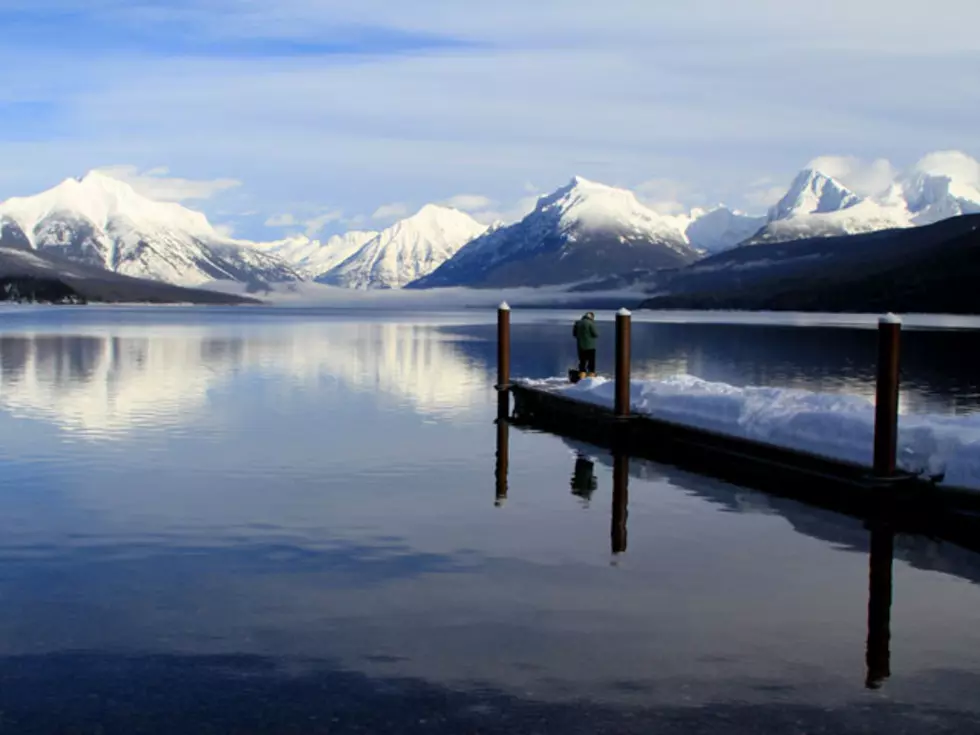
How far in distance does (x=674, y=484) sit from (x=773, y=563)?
7.61 metres

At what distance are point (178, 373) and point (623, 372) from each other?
2943cm

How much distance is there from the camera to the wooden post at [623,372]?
3212 cm

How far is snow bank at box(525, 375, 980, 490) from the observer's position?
20.1 m

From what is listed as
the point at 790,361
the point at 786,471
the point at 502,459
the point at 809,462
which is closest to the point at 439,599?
the point at 809,462

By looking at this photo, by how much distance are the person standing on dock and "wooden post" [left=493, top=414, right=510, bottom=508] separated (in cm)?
483

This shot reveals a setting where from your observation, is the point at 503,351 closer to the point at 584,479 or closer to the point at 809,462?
the point at 584,479

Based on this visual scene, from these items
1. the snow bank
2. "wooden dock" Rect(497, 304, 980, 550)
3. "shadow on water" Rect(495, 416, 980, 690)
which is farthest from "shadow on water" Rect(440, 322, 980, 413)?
"shadow on water" Rect(495, 416, 980, 690)

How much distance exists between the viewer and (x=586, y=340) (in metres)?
42.5

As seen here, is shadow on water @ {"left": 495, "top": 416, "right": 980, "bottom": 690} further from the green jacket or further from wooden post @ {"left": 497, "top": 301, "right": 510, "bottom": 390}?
wooden post @ {"left": 497, "top": 301, "right": 510, "bottom": 390}

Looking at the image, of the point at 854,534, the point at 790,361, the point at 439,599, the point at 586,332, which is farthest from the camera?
the point at 790,361

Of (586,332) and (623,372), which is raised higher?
(586,332)

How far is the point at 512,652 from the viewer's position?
1291 cm

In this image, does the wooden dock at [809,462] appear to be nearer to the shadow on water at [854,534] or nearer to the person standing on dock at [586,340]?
the shadow on water at [854,534]

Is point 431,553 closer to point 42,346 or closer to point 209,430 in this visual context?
point 209,430
